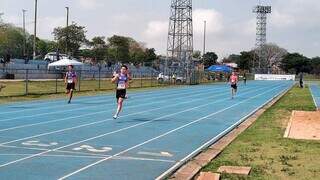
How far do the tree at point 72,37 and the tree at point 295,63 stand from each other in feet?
275

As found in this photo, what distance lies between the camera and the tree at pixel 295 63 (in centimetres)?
16209

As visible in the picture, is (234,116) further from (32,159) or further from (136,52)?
(136,52)

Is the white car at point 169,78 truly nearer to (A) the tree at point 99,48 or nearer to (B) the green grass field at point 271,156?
(A) the tree at point 99,48

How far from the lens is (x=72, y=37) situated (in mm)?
90750

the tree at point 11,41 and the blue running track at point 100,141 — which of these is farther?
the tree at point 11,41

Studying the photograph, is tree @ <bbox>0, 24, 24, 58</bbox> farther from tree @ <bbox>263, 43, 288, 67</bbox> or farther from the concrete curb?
tree @ <bbox>263, 43, 288, 67</bbox>

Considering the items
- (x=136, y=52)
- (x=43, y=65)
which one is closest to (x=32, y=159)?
(x=43, y=65)

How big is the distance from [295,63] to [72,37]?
87.1 metres

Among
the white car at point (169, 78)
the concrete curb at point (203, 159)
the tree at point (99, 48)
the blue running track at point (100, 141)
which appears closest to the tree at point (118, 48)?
the tree at point (99, 48)

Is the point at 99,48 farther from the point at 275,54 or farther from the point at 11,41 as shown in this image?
the point at 275,54

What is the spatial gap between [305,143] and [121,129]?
15.8ft

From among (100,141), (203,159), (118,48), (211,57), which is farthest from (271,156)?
(211,57)

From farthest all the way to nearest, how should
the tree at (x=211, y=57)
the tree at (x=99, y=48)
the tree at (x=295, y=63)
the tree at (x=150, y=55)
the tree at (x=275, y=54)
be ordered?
the tree at (x=275, y=54) < the tree at (x=295, y=63) < the tree at (x=211, y=57) < the tree at (x=150, y=55) < the tree at (x=99, y=48)

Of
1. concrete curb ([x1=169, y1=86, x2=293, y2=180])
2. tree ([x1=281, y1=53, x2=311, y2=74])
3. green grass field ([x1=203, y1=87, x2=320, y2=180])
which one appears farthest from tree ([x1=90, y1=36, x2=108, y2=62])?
green grass field ([x1=203, y1=87, x2=320, y2=180])
